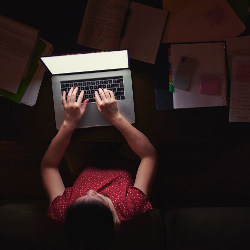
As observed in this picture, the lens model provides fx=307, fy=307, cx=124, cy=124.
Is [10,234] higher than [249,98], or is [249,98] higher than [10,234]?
[249,98]

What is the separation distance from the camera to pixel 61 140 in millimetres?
1388

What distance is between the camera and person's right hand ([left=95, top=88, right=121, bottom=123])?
1.36 m

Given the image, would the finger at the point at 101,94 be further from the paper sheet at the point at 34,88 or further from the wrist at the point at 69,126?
the paper sheet at the point at 34,88

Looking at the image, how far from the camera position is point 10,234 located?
1453mm

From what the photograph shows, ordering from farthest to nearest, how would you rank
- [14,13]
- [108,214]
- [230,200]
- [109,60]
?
[230,200]
[14,13]
[109,60]
[108,214]

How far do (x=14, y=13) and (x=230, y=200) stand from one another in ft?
5.00

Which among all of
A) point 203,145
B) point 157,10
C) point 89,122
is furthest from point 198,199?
point 157,10

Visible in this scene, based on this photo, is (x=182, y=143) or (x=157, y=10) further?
(x=182, y=143)

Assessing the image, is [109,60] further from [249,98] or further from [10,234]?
[10,234]

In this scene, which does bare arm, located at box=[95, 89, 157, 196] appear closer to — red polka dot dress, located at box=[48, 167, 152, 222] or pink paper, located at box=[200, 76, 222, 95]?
red polka dot dress, located at box=[48, 167, 152, 222]

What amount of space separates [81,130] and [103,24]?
0.50 metres

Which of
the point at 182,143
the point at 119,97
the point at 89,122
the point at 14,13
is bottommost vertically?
the point at 182,143

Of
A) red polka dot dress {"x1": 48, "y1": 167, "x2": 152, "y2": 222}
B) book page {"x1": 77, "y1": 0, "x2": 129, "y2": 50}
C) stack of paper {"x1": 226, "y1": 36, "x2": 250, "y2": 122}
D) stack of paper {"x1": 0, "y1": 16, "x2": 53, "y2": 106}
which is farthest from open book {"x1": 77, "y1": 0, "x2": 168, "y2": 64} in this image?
red polka dot dress {"x1": 48, "y1": 167, "x2": 152, "y2": 222}

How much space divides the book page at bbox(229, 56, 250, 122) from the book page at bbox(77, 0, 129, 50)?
1.77 ft
